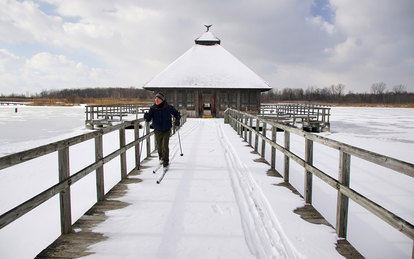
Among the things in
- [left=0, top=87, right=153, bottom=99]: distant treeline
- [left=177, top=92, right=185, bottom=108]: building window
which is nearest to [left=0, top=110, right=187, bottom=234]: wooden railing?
[left=177, top=92, right=185, bottom=108]: building window

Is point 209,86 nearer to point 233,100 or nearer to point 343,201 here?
point 233,100

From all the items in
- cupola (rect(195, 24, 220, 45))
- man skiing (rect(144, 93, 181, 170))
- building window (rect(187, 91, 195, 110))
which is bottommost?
man skiing (rect(144, 93, 181, 170))

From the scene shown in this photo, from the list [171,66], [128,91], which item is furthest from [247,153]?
[128,91]

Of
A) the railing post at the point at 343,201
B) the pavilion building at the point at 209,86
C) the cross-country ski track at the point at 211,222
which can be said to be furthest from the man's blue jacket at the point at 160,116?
the pavilion building at the point at 209,86

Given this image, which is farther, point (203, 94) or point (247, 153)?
point (203, 94)

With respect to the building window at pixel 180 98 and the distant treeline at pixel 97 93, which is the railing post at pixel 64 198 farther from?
the distant treeline at pixel 97 93

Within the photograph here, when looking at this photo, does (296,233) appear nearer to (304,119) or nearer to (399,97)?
(304,119)

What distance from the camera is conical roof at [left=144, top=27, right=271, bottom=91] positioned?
1045 inches

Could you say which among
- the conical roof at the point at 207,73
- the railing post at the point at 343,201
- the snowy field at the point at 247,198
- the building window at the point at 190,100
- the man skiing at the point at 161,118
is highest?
the conical roof at the point at 207,73

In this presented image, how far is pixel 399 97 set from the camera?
372 feet

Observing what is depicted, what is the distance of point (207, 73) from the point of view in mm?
28172

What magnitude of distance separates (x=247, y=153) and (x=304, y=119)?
44.8 ft

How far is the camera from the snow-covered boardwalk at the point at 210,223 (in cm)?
306

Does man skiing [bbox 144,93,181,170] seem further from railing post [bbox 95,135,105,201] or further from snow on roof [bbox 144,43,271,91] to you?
snow on roof [bbox 144,43,271,91]
